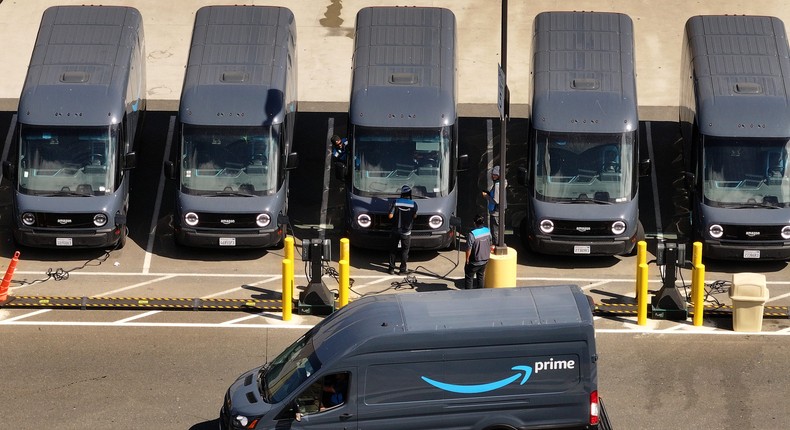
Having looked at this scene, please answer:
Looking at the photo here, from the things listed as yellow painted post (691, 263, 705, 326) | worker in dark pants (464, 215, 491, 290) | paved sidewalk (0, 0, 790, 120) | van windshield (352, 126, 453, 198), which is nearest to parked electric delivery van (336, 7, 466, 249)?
van windshield (352, 126, 453, 198)

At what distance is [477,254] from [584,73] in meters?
4.65

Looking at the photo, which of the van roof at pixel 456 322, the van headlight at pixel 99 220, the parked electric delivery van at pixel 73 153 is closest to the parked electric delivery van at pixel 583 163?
the van roof at pixel 456 322

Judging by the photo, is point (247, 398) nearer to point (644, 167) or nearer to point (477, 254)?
point (477, 254)

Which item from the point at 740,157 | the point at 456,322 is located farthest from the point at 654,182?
the point at 456,322

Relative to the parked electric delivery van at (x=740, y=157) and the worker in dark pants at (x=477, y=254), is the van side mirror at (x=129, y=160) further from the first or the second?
the parked electric delivery van at (x=740, y=157)

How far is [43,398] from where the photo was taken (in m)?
19.6

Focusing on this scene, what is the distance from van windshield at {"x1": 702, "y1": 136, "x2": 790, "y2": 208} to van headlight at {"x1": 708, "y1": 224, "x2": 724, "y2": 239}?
0.46 meters

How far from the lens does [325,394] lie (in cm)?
1723

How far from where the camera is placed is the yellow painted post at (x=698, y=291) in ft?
72.1

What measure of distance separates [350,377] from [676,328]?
6773 mm

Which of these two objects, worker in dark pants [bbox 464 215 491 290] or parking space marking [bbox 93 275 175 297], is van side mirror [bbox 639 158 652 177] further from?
parking space marking [bbox 93 275 175 297]

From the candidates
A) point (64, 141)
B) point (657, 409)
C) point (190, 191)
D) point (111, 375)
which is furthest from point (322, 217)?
point (657, 409)

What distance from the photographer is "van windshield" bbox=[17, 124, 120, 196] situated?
25203 mm

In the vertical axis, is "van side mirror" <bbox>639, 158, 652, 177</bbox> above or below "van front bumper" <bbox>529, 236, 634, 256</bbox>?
above
